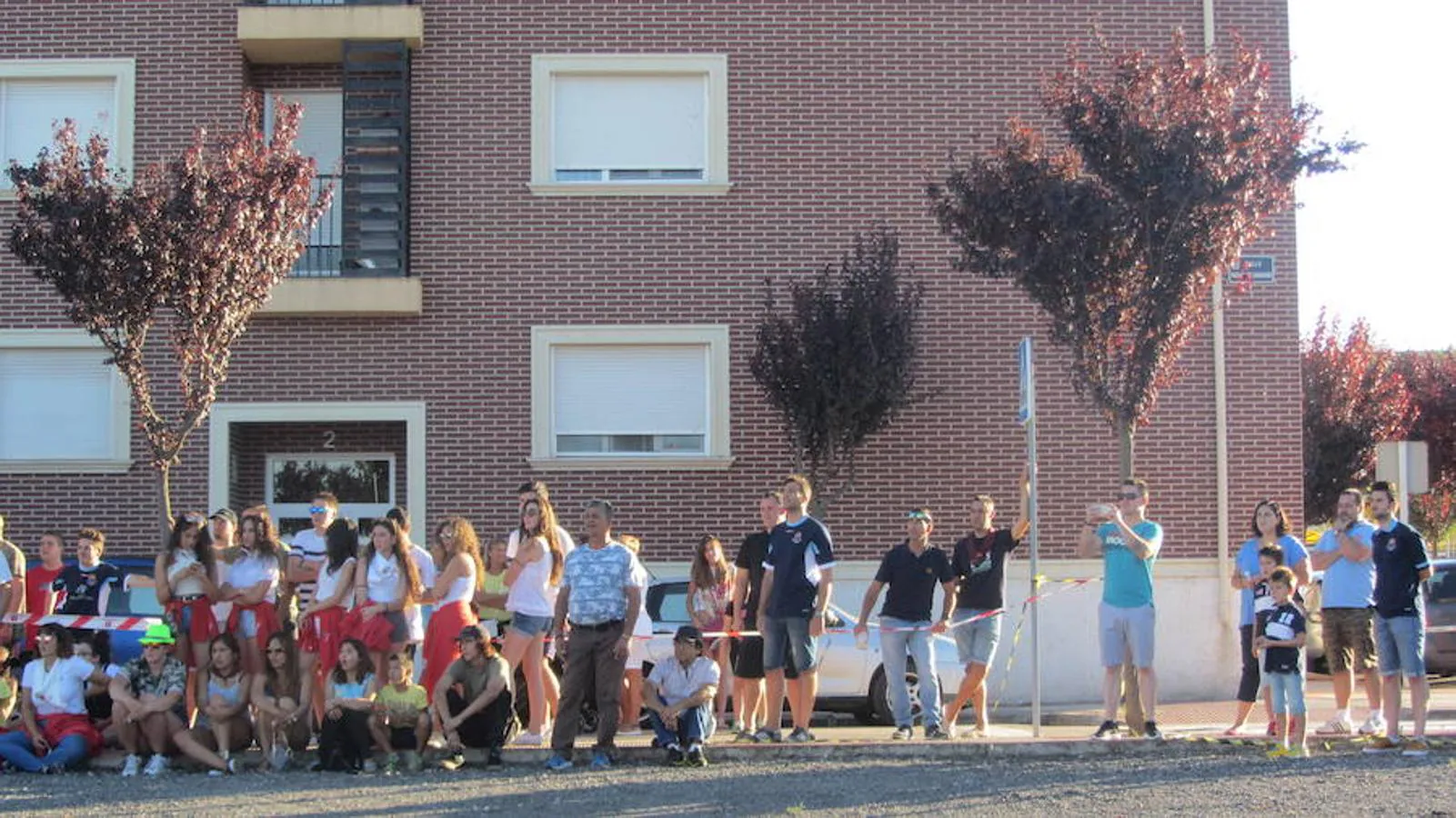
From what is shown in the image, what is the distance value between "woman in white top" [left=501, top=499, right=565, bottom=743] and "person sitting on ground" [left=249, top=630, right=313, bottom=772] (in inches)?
54.4

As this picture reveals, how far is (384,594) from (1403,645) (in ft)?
21.9

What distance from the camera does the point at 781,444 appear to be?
17.8 meters

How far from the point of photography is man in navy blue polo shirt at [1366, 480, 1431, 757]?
11.1 m

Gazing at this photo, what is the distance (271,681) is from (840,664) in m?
5.06

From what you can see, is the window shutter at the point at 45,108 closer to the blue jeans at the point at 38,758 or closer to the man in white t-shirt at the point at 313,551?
the man in white t-shirt at the point at 313,551

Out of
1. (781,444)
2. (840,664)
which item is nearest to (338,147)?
(781,444)

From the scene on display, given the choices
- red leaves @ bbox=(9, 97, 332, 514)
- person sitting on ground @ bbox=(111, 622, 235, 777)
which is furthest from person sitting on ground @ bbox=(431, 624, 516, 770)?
red leaves @ bbox=(9, 97, 332, 514)

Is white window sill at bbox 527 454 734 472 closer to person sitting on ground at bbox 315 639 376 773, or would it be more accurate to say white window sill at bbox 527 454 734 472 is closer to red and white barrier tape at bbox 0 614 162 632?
red and white barrier tape at bbox 0 614 162 632

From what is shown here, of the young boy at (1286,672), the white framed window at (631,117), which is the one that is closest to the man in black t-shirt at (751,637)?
the young boy at (1286,672)

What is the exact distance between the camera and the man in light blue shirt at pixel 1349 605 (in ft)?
37.8

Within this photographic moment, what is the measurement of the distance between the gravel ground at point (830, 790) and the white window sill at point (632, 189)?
837 centimetres

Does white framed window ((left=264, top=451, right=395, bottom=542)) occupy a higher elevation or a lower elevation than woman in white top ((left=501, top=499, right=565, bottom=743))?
higher

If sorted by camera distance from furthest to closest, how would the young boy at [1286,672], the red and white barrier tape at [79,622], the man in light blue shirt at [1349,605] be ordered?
1. the red and white barrier tape at [79,622]
2. the man in light blue shirt at [1349,605]
3. the young boy at [1286,672]

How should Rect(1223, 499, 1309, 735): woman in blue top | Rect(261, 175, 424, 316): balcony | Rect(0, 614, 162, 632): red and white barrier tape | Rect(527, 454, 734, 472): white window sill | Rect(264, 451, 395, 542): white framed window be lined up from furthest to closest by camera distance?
Rect(264, 451, 395, 542): white framed window → Rect(527, 454, 734, 472): white window sill → Rect(261, 175, 424, 316): balcony → Rect(0, 614, 162, 632): red and white barrier tape → Rect(1223, 499, 1309, 735): woman in blue top
